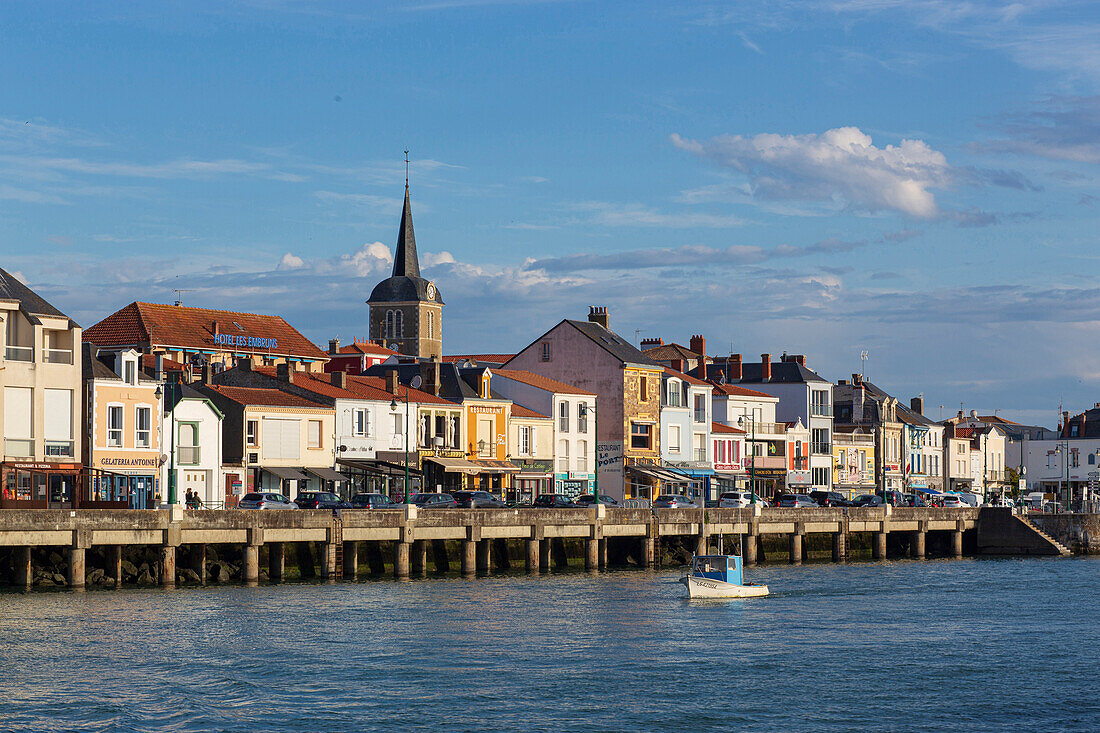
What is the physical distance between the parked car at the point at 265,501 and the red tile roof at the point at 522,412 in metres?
28.7

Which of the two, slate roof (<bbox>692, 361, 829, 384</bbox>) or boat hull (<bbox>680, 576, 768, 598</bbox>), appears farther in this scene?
slate roof (<bbox>692, 361, 829, 384</bbox>)

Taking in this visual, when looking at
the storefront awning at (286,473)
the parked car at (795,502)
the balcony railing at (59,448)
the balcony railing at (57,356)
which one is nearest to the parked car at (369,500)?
the storefront awning at (286,473)

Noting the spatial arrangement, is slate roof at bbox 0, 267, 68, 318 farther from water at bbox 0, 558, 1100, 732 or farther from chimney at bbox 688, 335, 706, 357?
chimney at bbox 688, 335, 706, 357

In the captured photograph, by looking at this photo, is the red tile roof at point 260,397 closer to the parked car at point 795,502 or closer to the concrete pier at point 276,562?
the concrete pier at point 276,562

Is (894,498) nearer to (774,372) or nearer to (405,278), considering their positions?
(774,372)

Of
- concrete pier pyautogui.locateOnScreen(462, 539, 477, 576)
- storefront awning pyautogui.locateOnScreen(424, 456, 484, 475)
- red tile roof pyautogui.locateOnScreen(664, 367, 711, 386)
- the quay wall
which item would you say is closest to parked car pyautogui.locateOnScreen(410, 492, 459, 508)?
concrete pier pyautogui.locateOnScreen(462, 539, 477, 576)

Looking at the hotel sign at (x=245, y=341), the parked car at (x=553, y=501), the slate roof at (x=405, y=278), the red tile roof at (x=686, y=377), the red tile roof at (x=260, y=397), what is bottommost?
the parked car at (x=553, y=501)

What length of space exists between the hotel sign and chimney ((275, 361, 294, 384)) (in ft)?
76.6

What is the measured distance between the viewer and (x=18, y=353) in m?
68.2

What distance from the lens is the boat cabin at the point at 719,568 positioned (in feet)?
210

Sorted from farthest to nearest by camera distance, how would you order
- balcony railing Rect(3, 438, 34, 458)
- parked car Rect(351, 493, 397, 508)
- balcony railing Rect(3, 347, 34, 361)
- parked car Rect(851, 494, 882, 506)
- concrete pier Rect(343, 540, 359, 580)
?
parked car Rect(851, 494, 882, 506) < parked car Rect(351, 493, 397, 508) < concrete pier Rect(343, 540, 359, 580) < balcony railing Rect(3, 347, 34, 361) < balcony railing Rect(3, 438, 34, 458)

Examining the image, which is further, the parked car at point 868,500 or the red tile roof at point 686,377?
the red tile roof at point 686,377

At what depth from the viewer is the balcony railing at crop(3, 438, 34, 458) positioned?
219ft

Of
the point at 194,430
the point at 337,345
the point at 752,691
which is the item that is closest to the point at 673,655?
the point at 752,691
